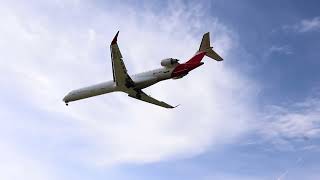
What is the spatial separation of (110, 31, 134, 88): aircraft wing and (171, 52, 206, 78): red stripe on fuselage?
26.3 ft

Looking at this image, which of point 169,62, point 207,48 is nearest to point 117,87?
point 169,62

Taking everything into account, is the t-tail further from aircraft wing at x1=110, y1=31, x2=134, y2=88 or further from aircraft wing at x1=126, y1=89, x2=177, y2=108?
aircraft wing at x1=126, y1=89, x2=177, y2=108

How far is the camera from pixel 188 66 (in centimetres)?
7288

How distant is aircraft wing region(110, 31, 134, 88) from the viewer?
227ft

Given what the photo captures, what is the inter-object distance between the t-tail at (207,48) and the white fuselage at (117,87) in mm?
6042

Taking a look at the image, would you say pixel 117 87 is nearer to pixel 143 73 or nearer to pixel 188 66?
pixel 143 73

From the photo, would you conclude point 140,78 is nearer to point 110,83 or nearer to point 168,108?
point 110,83

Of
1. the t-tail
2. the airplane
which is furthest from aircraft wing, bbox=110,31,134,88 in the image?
the t-tail

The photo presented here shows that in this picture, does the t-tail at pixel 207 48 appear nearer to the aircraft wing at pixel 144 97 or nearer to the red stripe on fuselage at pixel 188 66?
the red stripe on fuselage at pixel 188 66

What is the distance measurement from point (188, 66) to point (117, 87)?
1329 centimetres

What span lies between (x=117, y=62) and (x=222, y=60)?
16483 mm

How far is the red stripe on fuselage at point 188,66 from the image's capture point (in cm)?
7262

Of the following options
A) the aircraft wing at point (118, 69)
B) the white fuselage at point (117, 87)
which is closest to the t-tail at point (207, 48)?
the white fuselage at point (117, 87)

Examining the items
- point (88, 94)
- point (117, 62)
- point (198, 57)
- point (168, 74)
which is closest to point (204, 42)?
point (198, 57)
